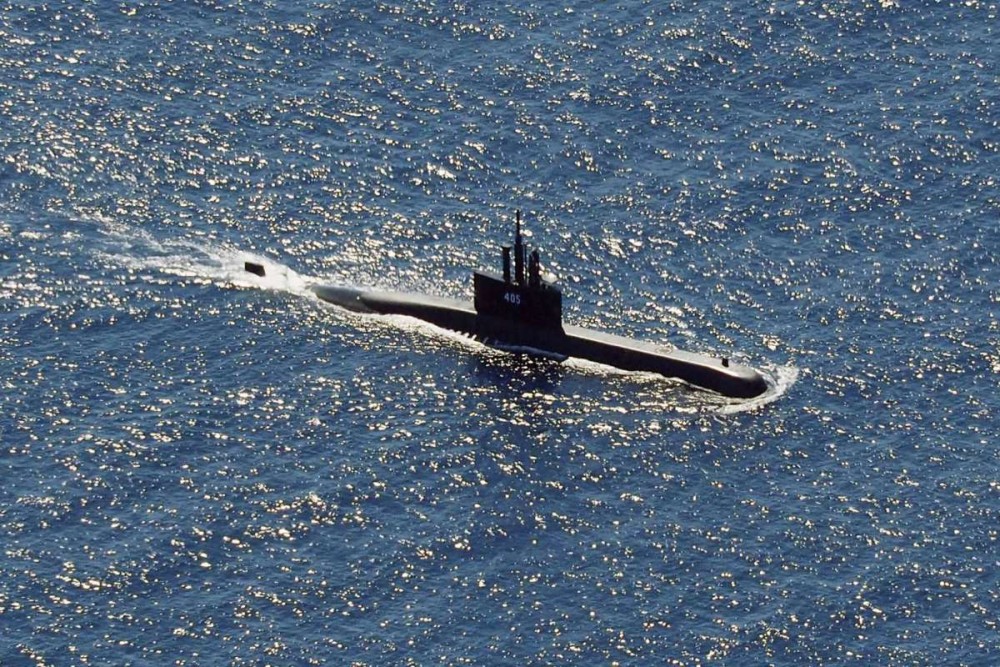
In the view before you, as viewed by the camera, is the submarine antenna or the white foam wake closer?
the submarine antenna

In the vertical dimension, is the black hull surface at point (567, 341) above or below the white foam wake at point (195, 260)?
below

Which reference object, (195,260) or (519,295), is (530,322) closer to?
(519,295)

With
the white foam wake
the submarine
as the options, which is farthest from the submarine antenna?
the white foam wake

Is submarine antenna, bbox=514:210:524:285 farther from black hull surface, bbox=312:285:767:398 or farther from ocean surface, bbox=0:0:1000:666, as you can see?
ocean surface, bbox=0:0:1000:666

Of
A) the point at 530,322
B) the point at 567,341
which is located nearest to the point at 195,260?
the point at 530,322

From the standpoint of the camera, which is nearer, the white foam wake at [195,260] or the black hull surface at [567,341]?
the black hull surface at [567,341]

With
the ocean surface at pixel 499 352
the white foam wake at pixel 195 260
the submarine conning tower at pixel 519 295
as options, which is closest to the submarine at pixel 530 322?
the submarine conning tower at pixel 519 295

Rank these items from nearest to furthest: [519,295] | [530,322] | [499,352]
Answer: [519,295]
[530,322]
[499,352]

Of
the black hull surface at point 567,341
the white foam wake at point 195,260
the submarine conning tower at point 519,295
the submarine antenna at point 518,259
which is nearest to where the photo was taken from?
the black hull surface at point 567,341

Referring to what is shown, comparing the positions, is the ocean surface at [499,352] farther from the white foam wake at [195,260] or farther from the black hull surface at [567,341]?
the black hull surface at [567,341]
